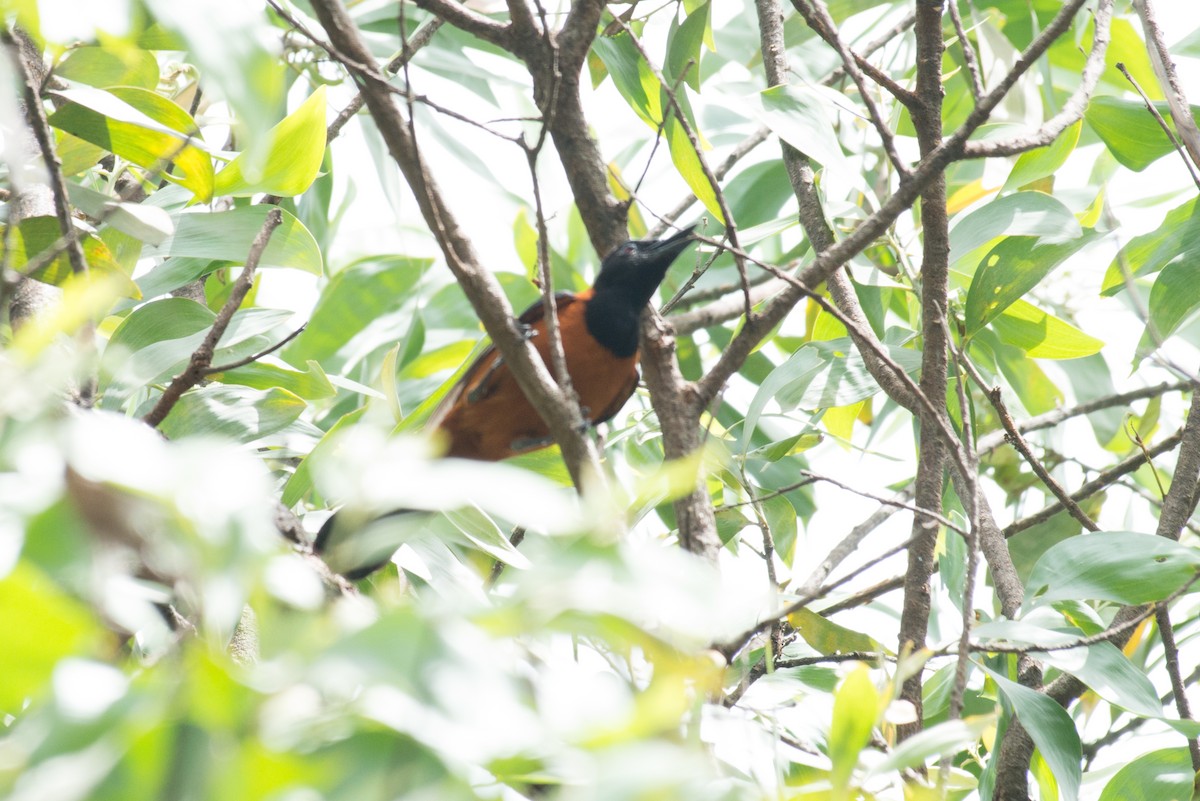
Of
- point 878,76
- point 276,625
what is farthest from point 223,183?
point 276,625

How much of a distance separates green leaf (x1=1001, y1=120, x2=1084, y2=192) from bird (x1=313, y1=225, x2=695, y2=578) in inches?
41.0

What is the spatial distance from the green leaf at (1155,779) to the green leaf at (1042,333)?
1.02m

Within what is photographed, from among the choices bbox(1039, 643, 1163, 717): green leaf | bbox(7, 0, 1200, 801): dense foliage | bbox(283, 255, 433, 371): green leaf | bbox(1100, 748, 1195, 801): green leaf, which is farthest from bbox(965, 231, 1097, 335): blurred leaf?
bbox(283, 255, 433, 371): green leaf

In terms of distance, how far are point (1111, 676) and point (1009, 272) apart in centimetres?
93

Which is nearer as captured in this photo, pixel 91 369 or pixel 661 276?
pixel 91 369

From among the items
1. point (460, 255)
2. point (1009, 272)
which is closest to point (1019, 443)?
point (1009, 272)

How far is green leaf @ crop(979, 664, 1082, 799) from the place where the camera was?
1.89m

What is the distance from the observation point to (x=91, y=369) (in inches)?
65.9

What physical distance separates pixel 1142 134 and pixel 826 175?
2.44 ft

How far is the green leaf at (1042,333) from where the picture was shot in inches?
109

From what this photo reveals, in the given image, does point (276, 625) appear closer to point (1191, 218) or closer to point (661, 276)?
point (1191, 218)

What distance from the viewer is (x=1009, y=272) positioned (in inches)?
98.0

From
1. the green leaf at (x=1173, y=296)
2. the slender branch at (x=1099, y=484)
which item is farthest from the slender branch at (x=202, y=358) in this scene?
the slender branch at (x=1099, y=484)

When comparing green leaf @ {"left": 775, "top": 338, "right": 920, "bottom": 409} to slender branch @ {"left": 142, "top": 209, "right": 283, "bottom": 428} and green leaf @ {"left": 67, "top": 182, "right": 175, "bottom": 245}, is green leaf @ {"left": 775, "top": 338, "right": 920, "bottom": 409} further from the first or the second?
green leaf @ {"left": 67, "top": 182, "right": 175, "bottom": 245}
